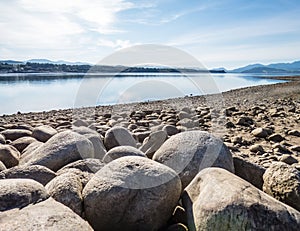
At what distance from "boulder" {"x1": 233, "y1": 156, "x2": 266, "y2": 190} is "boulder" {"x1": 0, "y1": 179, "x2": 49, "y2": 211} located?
6.90 feet

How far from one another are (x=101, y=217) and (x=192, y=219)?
0.72 meters

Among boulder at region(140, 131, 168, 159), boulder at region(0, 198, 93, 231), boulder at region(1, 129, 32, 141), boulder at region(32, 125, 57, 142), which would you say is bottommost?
boulder at region(1, 129, 32, 141)

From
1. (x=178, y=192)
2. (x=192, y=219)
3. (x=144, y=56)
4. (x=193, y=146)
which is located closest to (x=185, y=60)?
(x=144, y=56)

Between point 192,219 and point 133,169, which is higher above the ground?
point 133,169

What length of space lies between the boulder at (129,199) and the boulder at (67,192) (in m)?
0.06

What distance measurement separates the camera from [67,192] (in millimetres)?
2498

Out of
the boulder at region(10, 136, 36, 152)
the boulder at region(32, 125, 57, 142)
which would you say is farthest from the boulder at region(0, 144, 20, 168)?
the boulder at region(32, 125, 57, 142)

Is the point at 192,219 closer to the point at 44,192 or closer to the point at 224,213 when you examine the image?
the point at 224,213

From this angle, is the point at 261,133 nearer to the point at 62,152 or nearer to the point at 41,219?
the point at 62,152

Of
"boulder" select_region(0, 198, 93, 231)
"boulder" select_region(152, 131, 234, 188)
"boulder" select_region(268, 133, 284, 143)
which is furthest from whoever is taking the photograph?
"boulder" select_region(268, 133, 284, 143)

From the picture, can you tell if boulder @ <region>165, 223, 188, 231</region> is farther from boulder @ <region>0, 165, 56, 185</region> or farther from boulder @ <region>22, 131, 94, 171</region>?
boulder @ <region>22, 131, 94, 171</region>

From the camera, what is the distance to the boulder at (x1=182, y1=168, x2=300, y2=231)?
2033 millimetres

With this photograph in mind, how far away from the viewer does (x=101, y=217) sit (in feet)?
8.18

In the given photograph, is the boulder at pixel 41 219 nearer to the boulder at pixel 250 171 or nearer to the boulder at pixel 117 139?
the boulder at pixel 250 171
